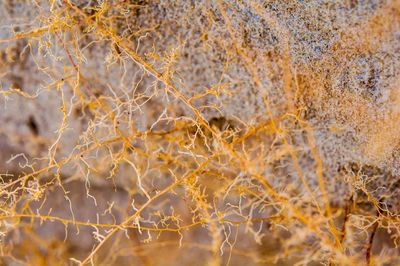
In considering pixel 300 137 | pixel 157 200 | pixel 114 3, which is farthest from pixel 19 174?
pixel 300 137

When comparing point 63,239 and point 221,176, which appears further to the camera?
point 63,239

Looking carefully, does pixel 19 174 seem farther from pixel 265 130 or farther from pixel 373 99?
pixel 373 99

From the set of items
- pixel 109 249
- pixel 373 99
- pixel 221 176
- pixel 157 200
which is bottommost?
pixel 109 249

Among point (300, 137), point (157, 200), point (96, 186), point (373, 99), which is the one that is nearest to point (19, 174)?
point (96, 186)

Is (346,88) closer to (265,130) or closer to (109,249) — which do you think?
(265,130)

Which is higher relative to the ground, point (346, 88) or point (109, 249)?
point (346, 88)

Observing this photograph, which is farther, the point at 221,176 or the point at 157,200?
the point at 157,200
